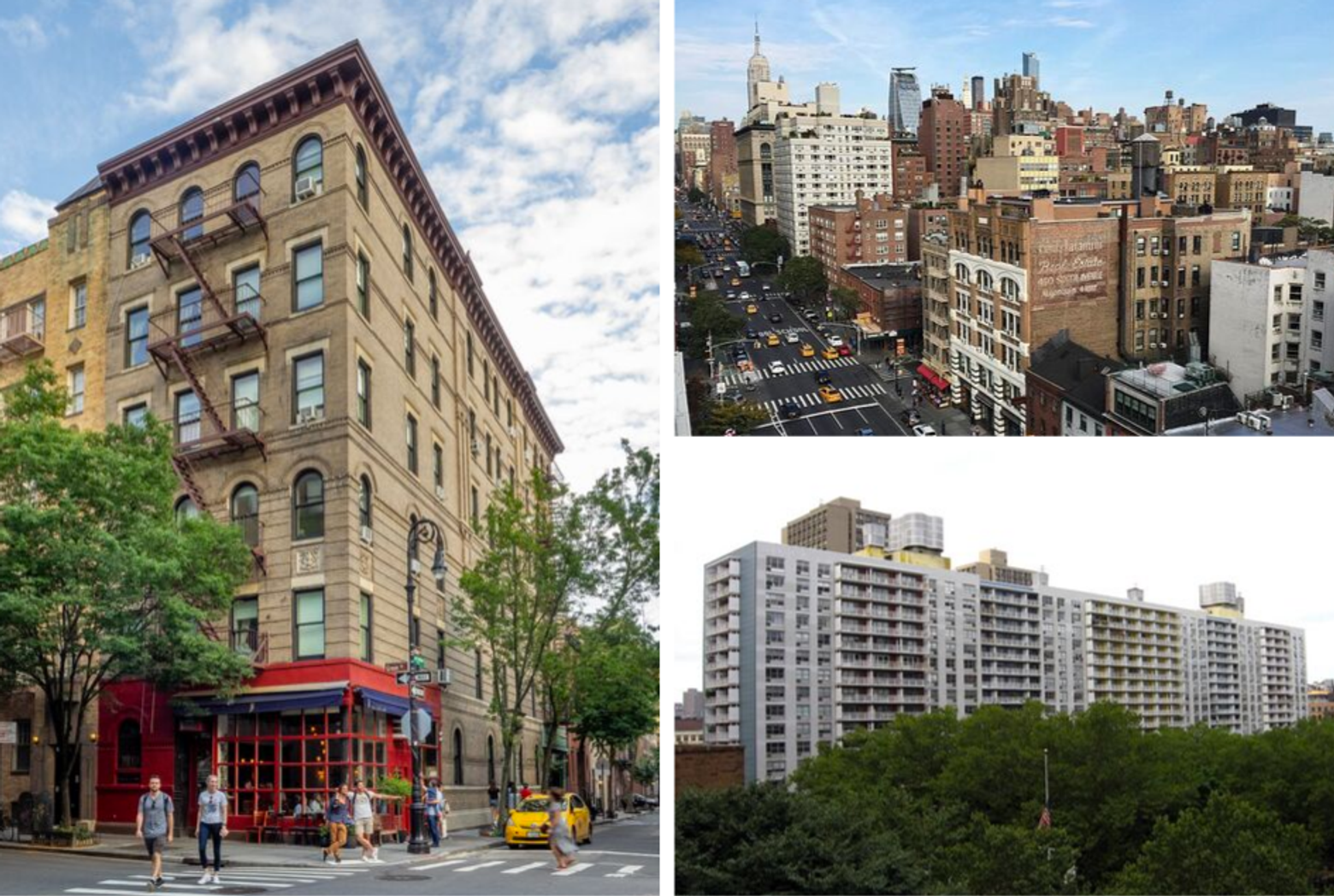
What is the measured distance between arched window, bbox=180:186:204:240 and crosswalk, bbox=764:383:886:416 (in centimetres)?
552

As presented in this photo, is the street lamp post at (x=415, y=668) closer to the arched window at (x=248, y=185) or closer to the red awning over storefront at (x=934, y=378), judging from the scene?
the arched window at (x=248, y=185)

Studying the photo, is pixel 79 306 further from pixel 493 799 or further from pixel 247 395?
pixel 493 799

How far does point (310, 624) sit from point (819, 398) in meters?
5.09

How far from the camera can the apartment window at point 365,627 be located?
438 inches

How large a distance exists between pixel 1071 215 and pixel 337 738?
9.30 meters

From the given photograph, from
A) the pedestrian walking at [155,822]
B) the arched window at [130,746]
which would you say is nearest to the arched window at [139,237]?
the arched window at [130,746]

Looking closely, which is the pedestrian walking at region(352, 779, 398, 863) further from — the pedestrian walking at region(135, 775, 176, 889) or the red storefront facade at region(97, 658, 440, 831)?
the pedestrian walking at region(135, 775, 176, 889)

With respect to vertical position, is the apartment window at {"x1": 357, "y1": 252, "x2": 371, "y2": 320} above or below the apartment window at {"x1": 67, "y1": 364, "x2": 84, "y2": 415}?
above

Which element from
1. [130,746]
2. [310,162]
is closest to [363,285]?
[310,162]

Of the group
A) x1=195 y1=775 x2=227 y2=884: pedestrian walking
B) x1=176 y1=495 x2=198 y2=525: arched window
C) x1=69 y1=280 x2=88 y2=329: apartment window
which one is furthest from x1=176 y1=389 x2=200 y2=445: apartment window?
x1=195 y1=775 x2=227 y2=884: pedestrian walking

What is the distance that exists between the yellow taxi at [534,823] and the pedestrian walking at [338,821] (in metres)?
1.86

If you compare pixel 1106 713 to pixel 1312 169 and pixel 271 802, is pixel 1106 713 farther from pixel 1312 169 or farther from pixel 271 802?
pixel 271 802

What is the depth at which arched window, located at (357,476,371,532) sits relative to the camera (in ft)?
36.9

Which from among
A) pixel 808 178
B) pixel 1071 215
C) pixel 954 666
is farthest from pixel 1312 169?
pixel 954 666
